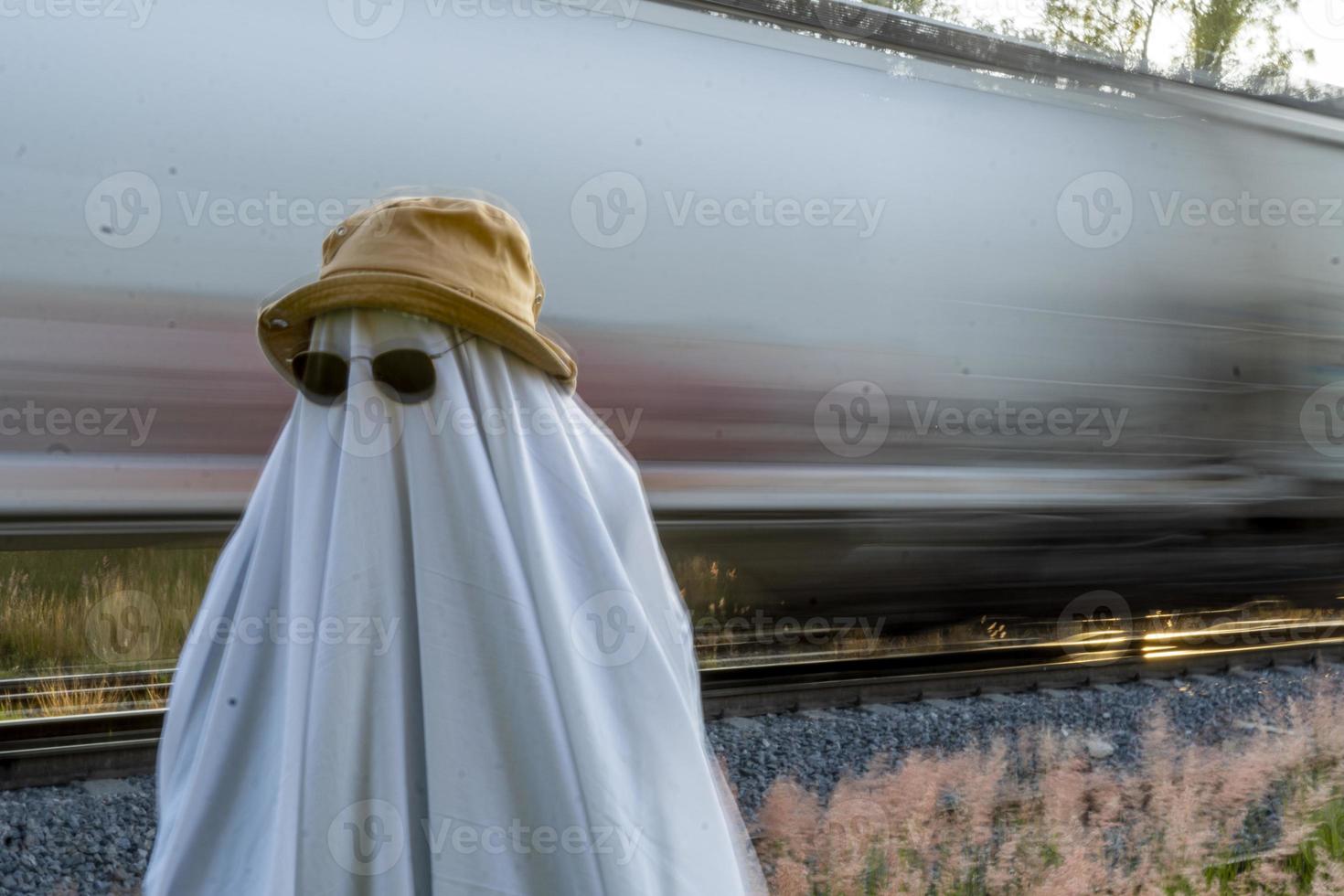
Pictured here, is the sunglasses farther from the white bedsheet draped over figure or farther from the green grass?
the green grass

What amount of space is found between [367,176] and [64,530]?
1.50 metres

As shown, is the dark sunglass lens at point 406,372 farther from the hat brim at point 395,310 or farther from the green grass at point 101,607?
the green grass at point 101,607

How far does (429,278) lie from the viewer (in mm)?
1442

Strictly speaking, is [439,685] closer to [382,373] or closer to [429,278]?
[382,373]

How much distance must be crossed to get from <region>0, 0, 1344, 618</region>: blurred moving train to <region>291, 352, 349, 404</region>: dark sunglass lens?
1587mm

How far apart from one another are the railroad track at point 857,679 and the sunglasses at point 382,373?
2.42 meters

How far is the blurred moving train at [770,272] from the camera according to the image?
3.51 m

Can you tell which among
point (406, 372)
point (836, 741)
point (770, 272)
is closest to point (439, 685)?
point (406, 372)

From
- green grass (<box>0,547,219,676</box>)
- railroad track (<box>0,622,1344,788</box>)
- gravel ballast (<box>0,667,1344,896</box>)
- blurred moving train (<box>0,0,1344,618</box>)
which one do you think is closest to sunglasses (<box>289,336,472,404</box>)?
blurred moving train (<box>0,0,1344,618</box>)

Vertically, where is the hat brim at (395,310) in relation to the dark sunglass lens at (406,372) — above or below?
above

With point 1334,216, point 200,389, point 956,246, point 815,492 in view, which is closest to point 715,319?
point 815,492

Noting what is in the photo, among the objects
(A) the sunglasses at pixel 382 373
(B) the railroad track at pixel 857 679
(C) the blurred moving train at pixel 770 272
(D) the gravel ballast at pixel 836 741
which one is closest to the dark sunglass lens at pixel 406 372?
(A) the sunglasses at pixel 382 373

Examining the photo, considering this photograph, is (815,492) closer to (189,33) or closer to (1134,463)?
(1134,463)

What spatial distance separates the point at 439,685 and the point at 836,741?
282 cm
